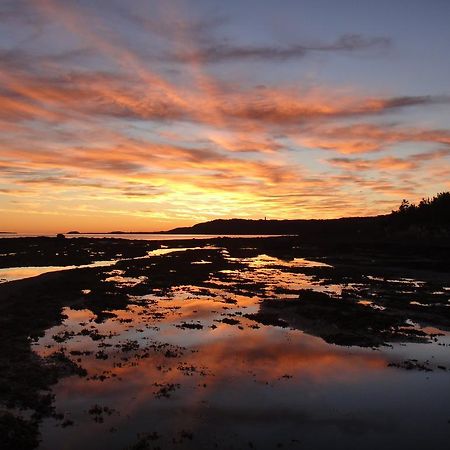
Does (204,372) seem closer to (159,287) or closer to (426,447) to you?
(426,447)

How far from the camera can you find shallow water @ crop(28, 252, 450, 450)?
41.5 feet

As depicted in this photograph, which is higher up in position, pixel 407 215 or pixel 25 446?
pixel 407 215

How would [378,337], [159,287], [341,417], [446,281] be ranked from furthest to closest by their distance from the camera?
[446,281] < [159,287] < [378,337] < [341,417]

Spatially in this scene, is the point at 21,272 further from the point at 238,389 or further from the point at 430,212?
the point at 430,212

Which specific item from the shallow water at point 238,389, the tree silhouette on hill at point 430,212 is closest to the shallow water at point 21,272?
the shallow water at point 238,389

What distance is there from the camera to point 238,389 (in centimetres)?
1625

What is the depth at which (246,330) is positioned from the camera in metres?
26.0

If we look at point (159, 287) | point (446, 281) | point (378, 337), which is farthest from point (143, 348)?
point (446, 281)

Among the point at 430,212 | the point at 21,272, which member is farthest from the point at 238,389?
the point at 430,212

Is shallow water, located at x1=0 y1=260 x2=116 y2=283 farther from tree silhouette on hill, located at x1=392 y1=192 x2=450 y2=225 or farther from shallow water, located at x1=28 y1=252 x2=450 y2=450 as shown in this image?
tree silhouette on hill, located at x1=392 y1=192 x2=450 y2=225

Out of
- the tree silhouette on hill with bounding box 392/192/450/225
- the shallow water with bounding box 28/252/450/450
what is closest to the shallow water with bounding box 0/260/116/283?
the shallow water with bounding box 28/252/450/450

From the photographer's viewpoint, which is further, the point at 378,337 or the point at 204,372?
the point at 378,337

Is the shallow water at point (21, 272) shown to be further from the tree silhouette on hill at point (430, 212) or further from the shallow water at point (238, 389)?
the tree silhouette on hill at point (430, 212)

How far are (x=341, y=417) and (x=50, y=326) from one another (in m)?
18.8
